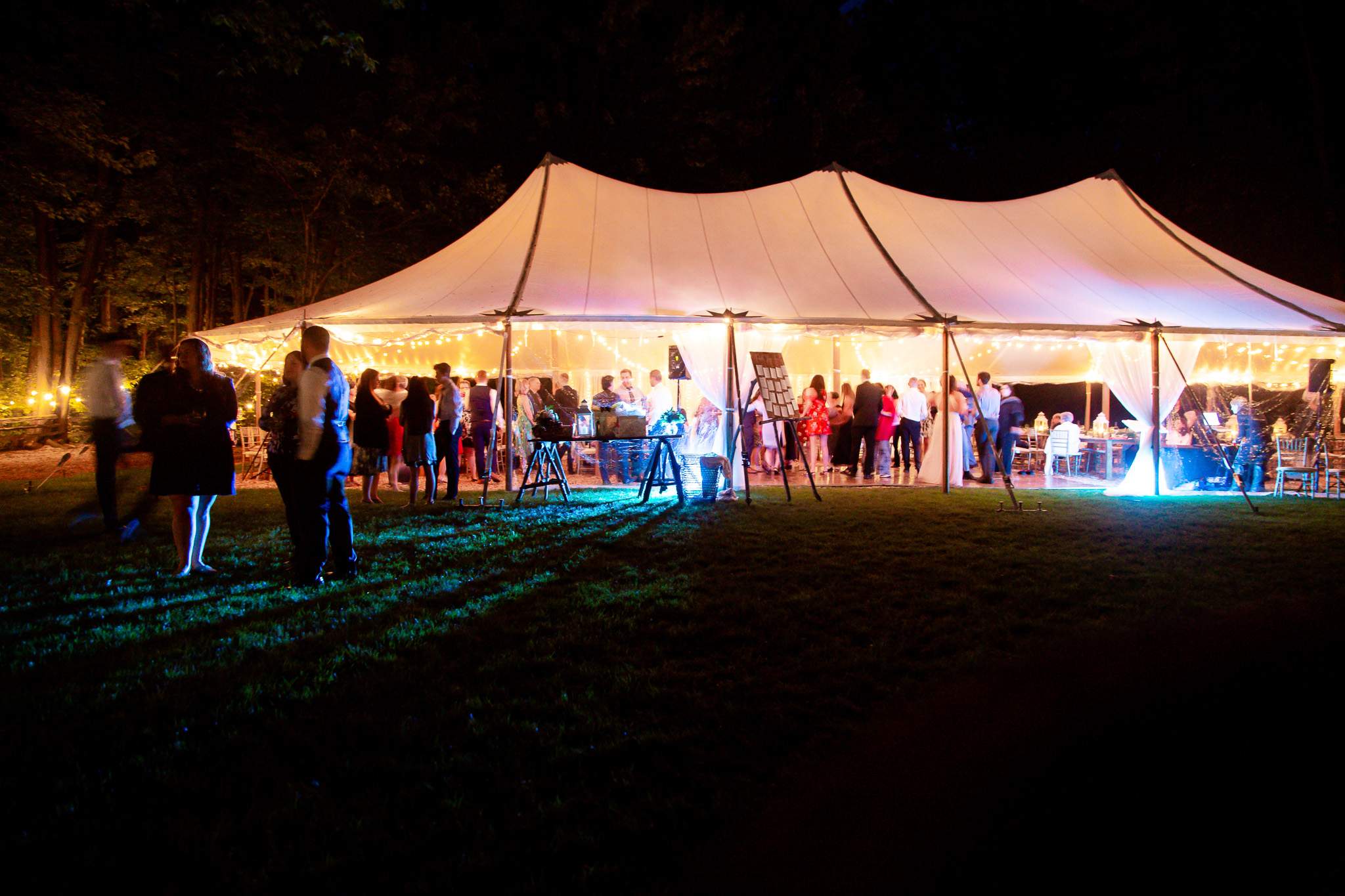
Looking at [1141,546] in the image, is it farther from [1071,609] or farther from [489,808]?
[489,808]

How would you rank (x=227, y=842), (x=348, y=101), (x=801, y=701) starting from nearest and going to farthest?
(x=227, y=842)
(x=801, y=701)
(x=348, y=101)

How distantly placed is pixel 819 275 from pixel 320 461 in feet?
23.4

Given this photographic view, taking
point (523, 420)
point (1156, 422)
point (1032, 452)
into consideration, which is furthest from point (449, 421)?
point (1032, 452)

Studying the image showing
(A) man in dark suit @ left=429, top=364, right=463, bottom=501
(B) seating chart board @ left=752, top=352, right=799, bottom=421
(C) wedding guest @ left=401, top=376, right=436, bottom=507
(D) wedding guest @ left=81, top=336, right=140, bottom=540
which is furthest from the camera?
(A) man in dark suit @ left=429, top=364, right=463, bottom=501

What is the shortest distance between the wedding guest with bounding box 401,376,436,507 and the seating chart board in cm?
347

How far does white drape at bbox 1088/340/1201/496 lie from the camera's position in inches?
346

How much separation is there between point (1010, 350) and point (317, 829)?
15.6 meters

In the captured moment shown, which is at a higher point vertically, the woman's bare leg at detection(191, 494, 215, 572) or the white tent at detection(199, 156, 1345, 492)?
the white tent at detection(199, 156, 1345, 492)

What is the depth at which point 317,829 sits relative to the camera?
1.75 m

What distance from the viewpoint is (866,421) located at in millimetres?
10047

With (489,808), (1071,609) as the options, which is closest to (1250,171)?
(1071,609)

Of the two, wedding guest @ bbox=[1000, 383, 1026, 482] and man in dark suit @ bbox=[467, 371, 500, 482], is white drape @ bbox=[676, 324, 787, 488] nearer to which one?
man in dark suit @ bbox=[467, 371, 500, 482]

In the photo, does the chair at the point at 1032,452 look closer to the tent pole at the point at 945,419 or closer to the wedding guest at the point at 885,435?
the wedding guest at the point at 885,435

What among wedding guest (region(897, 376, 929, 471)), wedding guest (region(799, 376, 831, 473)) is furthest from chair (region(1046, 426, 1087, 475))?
wedding guest (region(799, 376, 831, 473))
